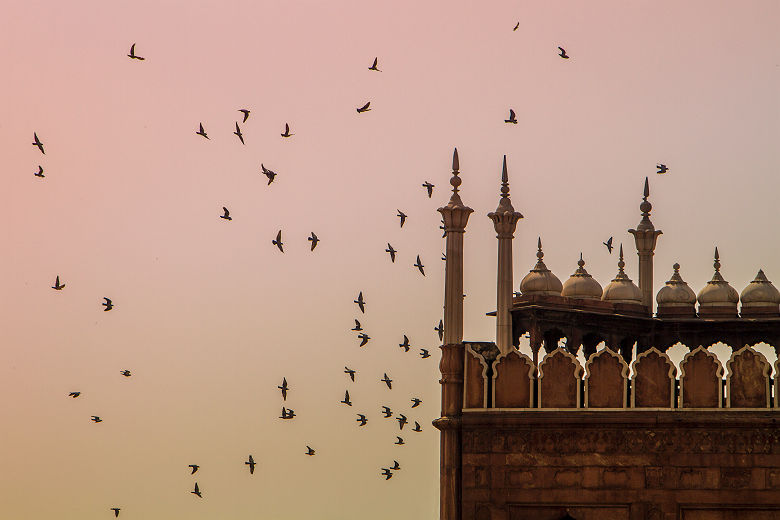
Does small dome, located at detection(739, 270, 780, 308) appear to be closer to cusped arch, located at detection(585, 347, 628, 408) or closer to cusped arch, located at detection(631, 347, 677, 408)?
cusped arch, located at detection(631, 347, 677, 408)

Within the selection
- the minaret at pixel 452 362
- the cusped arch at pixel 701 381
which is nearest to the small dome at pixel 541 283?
the minaret at pixel 452 362

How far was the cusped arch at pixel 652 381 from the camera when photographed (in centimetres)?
2666

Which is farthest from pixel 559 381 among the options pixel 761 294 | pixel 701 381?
pixel 761 294

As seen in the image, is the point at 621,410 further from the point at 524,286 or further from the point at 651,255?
the point at 651,255

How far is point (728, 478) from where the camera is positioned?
2622cm

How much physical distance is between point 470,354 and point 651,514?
13.4 ft

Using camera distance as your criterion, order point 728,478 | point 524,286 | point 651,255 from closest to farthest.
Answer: point 728,478
point 524,286
point 651,255

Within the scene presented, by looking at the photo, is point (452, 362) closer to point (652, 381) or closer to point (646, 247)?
point (652, 381)

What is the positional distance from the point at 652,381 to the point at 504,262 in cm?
371

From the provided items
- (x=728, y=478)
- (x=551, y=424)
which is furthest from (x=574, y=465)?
(x=728, y=478)

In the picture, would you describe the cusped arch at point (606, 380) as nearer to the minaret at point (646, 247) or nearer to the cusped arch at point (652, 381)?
the cusped arch at point (652, 381)

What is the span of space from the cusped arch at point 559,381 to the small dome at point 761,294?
4.36m

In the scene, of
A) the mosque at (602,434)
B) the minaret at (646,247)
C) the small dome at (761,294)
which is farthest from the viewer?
the minaret at (646,247)

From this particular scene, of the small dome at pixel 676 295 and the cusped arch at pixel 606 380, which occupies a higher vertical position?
the small dome at pixel 676 295
